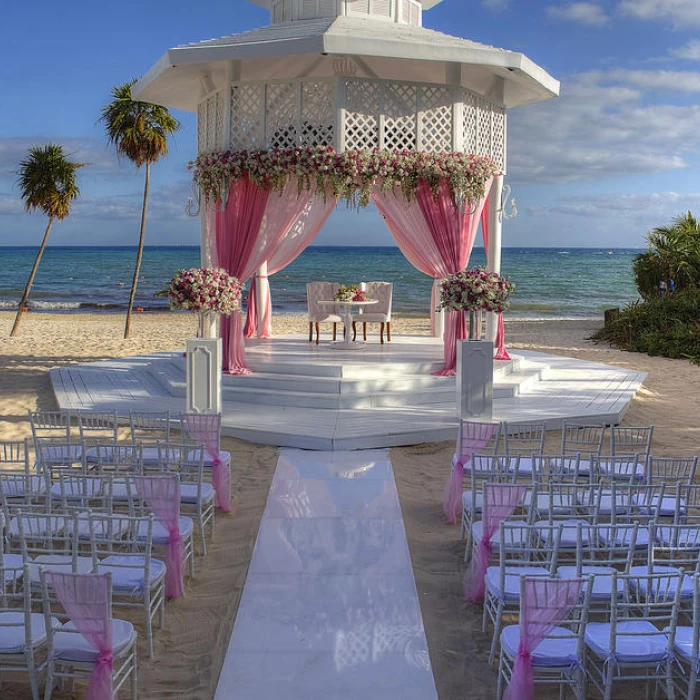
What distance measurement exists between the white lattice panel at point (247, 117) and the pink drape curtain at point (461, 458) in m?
5.48

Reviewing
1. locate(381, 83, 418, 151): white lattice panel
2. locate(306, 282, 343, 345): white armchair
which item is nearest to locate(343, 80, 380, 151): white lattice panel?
locate(381, 83, 418, 151): white lattice panel

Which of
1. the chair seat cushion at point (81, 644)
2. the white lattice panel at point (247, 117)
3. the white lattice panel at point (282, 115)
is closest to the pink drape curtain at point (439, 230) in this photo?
the white lattice panel at point (282, 115)

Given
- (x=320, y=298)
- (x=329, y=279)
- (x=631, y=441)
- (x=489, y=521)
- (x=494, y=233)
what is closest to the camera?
(x=489, y=521)

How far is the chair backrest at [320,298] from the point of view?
13.3 meters

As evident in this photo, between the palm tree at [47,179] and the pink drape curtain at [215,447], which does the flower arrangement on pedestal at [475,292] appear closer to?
the pink drape curtain at [215,447]

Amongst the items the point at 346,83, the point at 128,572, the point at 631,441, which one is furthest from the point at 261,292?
the point at 128,572

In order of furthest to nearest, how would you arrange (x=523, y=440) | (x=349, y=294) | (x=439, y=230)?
(x=349, y=294)
(x=439, y=230)
(x=523, y=440)

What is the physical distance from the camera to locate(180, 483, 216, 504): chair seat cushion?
5.66 metres

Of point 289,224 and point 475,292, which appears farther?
point 289,224

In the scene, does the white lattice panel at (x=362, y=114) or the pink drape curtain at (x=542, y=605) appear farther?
the white lattice panel at (x=362, y=114)

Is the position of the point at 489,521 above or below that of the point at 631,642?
above

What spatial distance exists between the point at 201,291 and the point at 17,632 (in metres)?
5.76

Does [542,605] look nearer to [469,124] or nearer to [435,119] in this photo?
[435,119]

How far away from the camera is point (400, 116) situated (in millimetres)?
10398
